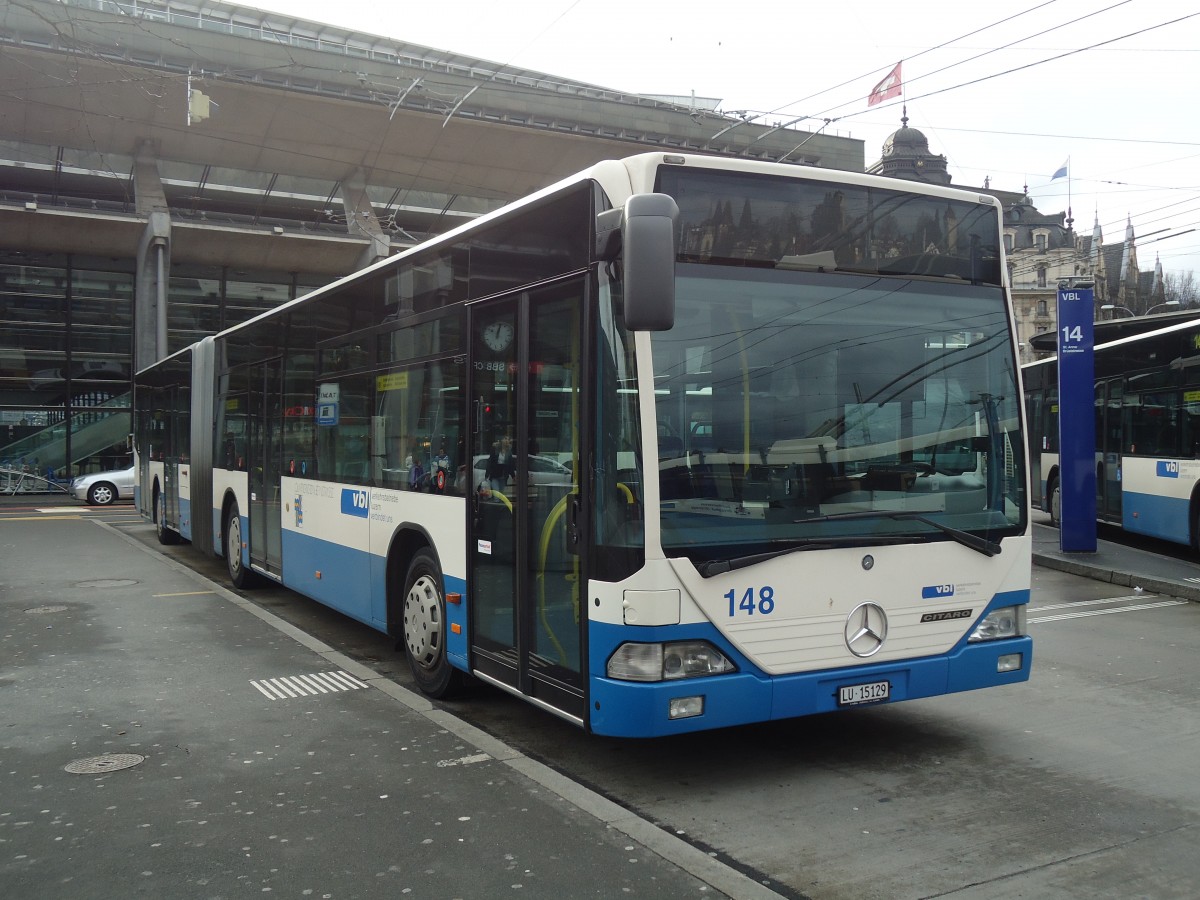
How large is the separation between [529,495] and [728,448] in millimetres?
1287

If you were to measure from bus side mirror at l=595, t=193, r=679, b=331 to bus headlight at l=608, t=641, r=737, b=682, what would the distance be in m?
1.49

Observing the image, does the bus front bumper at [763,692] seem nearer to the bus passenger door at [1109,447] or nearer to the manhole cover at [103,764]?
the manhole cover at [103,764]

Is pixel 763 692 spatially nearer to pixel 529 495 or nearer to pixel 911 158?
pixel 529 495

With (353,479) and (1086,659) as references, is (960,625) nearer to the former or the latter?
(1086,659)

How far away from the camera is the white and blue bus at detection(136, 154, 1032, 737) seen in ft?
16.6

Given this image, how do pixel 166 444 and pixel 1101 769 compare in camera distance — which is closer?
pixel 1101 769

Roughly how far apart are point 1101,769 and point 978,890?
1.95 m

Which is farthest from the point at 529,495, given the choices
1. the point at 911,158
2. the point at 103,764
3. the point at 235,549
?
the point at 911,158

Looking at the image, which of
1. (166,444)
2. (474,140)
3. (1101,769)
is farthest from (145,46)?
(1101,769)

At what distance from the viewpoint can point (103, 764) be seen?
5.84 metres

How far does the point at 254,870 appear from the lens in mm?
4387

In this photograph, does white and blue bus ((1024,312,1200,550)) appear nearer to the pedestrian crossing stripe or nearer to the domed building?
the pedestrian crossing stripe

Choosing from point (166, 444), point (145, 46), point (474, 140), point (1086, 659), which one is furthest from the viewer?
point (474, 140)

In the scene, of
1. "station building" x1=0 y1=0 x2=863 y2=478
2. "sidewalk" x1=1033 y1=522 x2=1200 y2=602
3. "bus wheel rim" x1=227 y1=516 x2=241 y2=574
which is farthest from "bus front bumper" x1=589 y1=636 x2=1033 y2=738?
"station building" x1=0 y1=0 x2=863 y2=478
